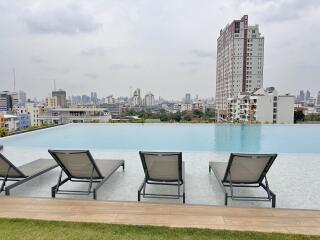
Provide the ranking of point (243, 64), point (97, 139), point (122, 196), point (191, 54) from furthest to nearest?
point (243, 64) → point (191, 54) → point (97, 139) → point (122, 196)

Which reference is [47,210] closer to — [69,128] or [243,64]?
[69,128]

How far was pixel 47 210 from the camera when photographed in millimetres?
2961

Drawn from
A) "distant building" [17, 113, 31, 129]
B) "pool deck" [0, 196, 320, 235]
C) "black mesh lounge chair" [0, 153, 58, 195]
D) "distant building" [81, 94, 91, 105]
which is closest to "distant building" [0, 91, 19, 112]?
"distant building" [17, 113, 31, 129]

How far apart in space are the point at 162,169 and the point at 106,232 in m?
1.46

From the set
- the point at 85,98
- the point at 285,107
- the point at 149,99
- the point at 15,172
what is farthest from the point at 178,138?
the point at 85,98

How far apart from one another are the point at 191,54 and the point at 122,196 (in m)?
20.3

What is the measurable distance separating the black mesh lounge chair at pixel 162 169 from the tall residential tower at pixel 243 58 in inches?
2603

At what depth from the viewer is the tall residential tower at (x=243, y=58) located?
224ft

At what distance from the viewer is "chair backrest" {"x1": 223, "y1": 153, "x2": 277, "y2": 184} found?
3408mm

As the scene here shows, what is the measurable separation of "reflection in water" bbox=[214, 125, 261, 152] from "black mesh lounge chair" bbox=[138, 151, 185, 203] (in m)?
4.84

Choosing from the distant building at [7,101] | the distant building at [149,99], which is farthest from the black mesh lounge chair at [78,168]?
the distant building at [7,101]

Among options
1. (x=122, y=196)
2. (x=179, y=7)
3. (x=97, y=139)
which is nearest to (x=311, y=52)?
(x=179, y=7)

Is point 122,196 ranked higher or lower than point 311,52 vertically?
lower

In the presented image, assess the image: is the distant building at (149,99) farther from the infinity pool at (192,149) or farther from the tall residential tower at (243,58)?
the infinity pool at (192,149)
